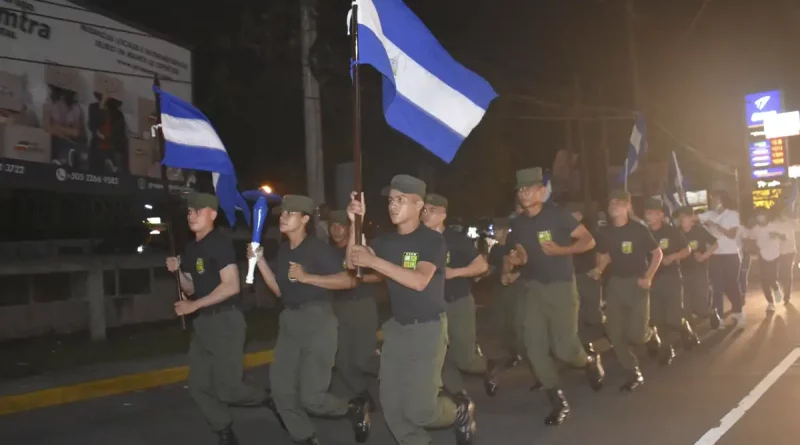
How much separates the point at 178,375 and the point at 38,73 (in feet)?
22.4

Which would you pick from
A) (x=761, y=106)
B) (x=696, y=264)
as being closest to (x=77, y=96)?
(x=696, y=264)

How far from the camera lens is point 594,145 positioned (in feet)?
115

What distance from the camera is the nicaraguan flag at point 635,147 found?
14.2 m

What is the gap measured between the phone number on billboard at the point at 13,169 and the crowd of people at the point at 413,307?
7.81m

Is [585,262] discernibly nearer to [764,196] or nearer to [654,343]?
[654,343]

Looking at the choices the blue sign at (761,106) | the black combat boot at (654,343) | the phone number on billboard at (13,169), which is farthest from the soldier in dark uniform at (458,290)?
the blue sign at (761,106)

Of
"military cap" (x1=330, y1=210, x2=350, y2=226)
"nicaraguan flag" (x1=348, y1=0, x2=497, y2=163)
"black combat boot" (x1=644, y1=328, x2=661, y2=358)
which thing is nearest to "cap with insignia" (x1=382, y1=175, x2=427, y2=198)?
"nicaraguan flag" (x1=348, y1=0, x2=497, y2=163)

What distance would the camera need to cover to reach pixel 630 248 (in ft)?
28.8

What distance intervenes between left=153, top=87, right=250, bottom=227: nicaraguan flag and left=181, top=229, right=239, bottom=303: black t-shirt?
162cm

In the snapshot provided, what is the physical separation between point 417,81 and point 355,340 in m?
2.72

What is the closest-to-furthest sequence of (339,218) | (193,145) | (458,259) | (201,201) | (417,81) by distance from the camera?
(417,81), (201,201), (458,259), (193,145), (339,218)

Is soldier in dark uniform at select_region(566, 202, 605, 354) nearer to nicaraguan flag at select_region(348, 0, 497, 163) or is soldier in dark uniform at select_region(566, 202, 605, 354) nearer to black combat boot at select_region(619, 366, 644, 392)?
black combat boot at select_region(619, 366, 644, 392)

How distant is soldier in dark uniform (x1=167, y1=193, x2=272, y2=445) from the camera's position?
19.8ft

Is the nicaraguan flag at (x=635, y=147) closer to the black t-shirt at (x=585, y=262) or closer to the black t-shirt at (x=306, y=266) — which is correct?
the black t-shirt at (x=585, y=262)
